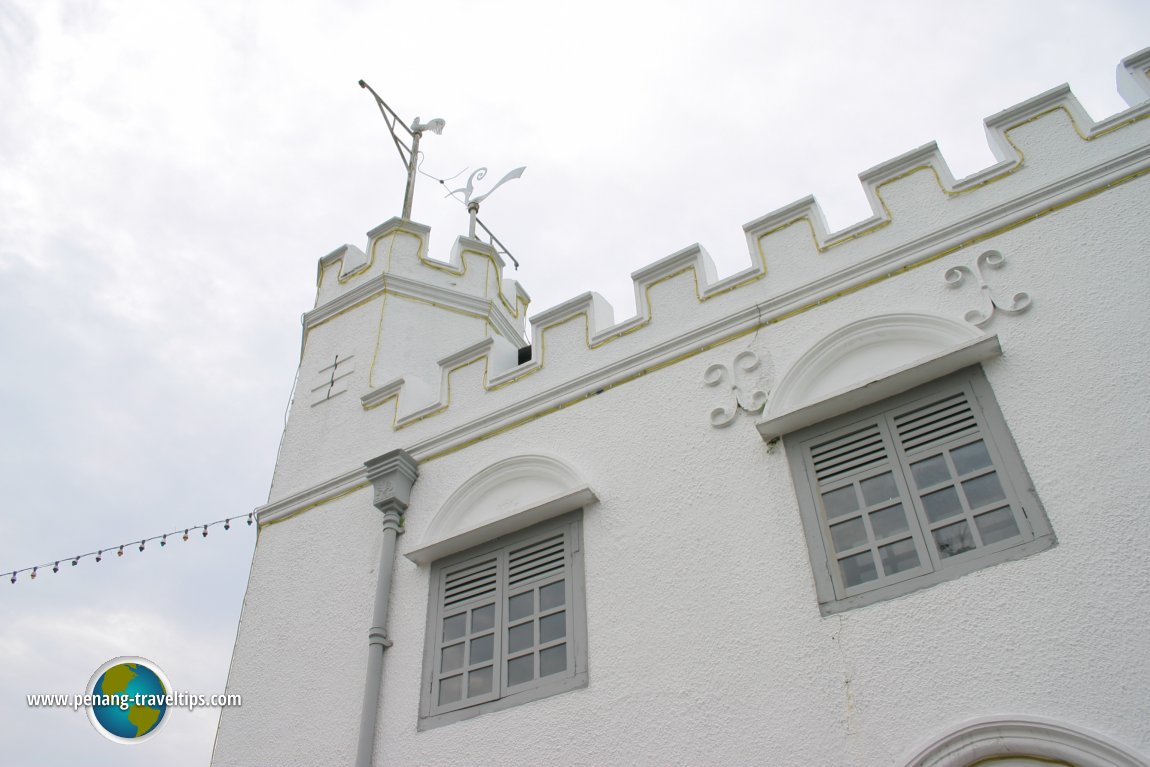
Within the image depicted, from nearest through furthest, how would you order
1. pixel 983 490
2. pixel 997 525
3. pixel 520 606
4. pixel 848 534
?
pixel 997 525 < pixel 983 490 < pixel 848 534 < pixel 520 606

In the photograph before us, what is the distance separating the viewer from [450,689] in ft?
19.6

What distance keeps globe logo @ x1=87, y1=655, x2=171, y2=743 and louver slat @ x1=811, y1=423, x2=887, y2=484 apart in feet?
17.2

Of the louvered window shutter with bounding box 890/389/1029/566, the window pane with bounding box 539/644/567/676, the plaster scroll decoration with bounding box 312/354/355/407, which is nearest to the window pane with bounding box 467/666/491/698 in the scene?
the window pane with bounding box 539/644/567/676

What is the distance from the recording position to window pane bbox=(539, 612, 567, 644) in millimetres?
5812

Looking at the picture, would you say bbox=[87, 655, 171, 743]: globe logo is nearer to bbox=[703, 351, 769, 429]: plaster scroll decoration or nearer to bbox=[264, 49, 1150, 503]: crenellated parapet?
bbox=[264, 49, 1150, 503]: crenellated parapet

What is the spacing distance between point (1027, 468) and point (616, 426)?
2.65 meters

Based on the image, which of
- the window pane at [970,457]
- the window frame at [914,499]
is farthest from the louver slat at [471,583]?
the window pane at [970,457]

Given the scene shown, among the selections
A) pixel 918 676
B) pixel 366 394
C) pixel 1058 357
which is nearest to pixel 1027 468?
pixel 1058 357

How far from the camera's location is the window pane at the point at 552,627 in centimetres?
581

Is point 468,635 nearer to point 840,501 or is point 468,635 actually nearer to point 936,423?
point 840,501

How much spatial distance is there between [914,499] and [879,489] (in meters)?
0.23

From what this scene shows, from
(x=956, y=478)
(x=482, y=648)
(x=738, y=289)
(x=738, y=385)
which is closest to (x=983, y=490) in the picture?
(x=956, y=478)

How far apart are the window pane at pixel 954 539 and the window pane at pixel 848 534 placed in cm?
40

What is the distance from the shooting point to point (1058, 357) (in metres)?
5.20
